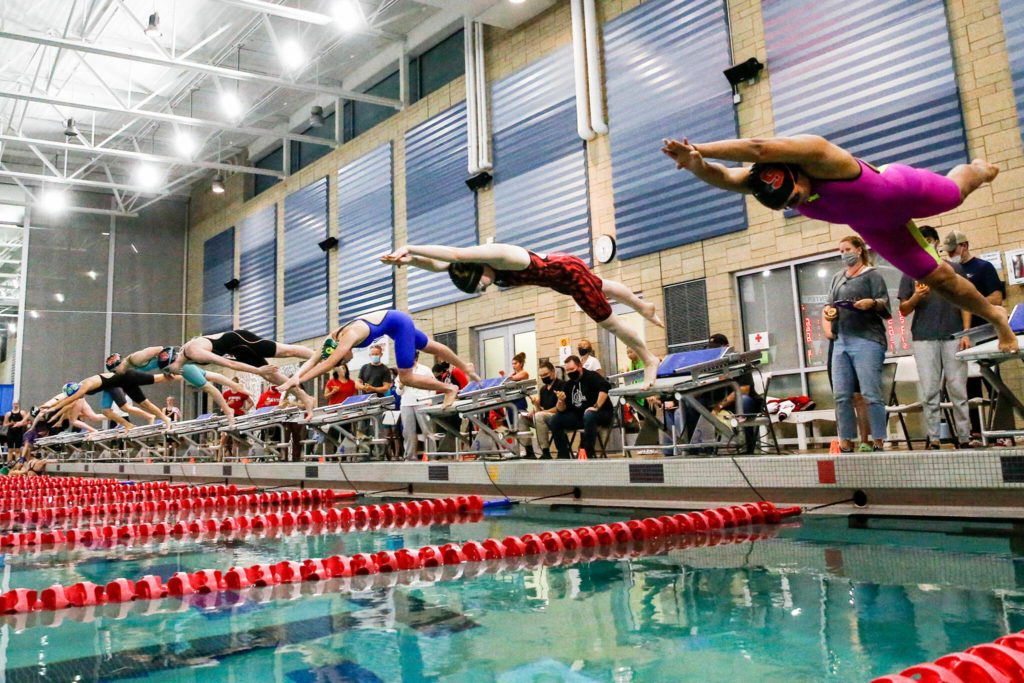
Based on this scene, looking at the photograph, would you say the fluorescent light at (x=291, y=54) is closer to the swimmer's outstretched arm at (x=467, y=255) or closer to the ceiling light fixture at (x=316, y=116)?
the ceiling light fixture at (x=316, y=116)

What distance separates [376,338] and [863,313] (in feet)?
14.0

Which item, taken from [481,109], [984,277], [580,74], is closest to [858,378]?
[984,277]

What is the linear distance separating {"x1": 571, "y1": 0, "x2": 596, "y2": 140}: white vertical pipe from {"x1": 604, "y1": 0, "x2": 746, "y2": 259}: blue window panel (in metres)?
0.35

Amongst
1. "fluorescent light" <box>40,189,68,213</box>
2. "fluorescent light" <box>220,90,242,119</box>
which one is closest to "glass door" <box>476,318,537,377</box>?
"fluorescent light" <box>220,90,242,119</box>

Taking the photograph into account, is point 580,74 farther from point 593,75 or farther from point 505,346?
point 505,346

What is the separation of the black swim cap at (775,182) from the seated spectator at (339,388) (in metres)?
7.70

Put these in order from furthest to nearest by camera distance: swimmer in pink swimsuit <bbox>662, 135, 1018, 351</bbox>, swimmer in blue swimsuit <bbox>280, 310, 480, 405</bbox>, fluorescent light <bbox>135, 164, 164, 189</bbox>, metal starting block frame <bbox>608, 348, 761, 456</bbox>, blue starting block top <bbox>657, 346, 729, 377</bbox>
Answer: fluorescent light <bbox>135, 164, 164, 189</bbox> < swimmer in blue swimsuit <bbox>280, 310, 480, 405</bbox> < blue starting block top <bbox>657, 346, 729, 377</bbox> < metal starting block frame <bbox>608, 348, 761, 456</bbox> < swimmer in pink swimsuit <bbox>662, 135, 1018, 351</bbox>

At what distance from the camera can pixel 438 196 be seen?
1386 centimetres

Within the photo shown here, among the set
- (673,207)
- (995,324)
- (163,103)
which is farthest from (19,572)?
(163,103)

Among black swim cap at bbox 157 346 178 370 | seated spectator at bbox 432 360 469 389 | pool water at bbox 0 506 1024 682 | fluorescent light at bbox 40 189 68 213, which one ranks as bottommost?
pool water at bbox 0 506 1024 682

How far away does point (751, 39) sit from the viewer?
9586 millimetres

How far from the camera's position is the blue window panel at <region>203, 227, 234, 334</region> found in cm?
2030

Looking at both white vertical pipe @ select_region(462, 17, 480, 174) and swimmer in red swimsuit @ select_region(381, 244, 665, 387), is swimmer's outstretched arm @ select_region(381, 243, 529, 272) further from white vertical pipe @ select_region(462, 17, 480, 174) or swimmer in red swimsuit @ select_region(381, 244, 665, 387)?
white vertical pipe @ select_region(462, 17, 480, 174)

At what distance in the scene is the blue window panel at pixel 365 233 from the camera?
49.1 ft
